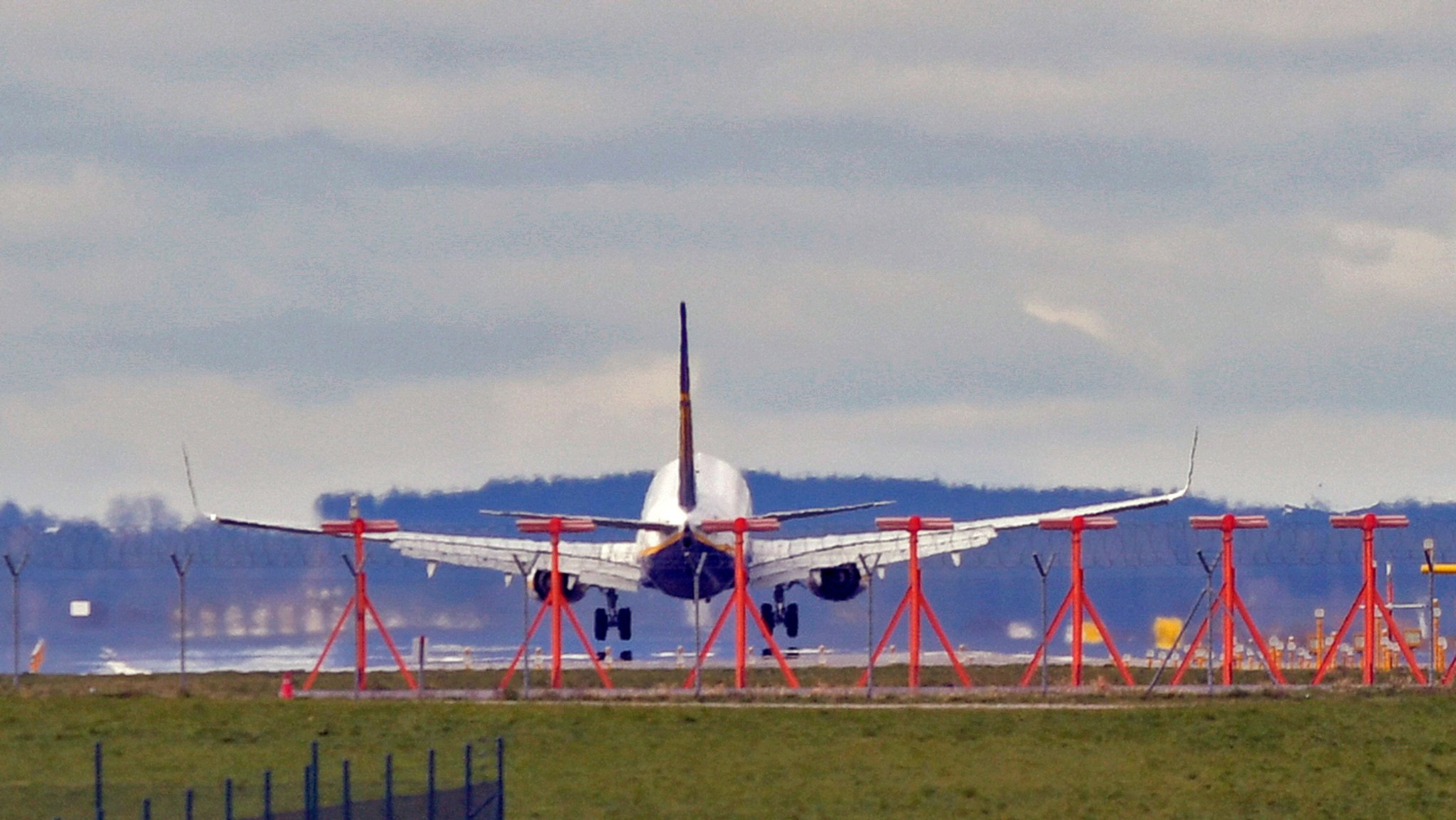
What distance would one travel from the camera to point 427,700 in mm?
64625

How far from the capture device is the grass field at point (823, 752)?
46.9 metres

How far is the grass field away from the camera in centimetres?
4691

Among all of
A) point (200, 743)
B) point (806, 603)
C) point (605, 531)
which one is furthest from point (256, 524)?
point (605, 531)

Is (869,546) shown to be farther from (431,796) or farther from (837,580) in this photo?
(431,796)

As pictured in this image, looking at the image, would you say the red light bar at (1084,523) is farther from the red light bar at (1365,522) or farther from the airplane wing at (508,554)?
the airplane wing at (508,554)

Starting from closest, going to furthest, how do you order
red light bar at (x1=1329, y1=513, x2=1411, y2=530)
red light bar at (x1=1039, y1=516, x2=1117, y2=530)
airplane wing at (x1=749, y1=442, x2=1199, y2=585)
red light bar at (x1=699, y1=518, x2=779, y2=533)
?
red light bar at (x1=1039, y1=516, x2=1117, y2=530)
red light bar at (x1=1329, y1=513, x2=1411, y2=530)
red light bar at (x1=699, y1=518, x2=779, y2=533)
airplane wing at (x1=749, y1=442, x2=1199, y2=585)

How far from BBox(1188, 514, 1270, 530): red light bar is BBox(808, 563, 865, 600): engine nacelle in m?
23.6

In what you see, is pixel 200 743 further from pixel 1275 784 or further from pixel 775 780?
pixel 1275 784

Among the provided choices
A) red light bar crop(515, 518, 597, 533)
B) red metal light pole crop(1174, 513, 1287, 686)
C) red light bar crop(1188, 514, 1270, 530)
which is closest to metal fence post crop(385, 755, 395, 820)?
red metal light pole crop(1174, 513, 1287, 686)

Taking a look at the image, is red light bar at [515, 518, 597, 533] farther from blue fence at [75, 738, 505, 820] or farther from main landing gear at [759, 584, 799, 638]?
blue fence at [75, 738, 505, 820]

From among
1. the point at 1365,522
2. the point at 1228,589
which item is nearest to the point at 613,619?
the point at 1228,589

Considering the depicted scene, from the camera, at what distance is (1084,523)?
70.8 meters

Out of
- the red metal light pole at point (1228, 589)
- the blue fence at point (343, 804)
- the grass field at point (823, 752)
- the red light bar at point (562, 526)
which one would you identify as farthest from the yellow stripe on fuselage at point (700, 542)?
the blue fence at point (343, 804)

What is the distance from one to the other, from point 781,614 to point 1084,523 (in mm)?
27421
